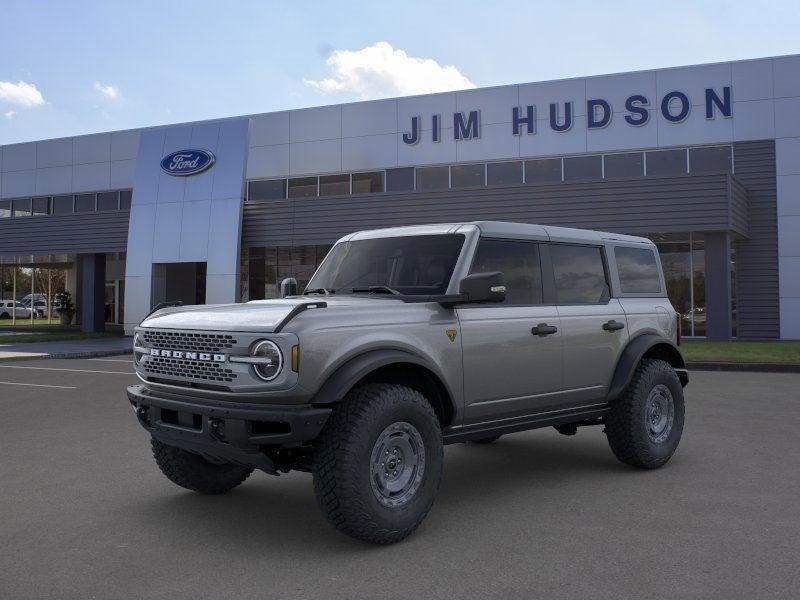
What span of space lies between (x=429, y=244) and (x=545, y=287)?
1.04 metres

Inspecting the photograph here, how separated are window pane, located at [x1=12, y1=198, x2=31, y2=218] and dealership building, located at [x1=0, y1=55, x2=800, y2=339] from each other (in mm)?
2183

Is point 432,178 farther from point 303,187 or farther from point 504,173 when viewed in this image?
point 303,187

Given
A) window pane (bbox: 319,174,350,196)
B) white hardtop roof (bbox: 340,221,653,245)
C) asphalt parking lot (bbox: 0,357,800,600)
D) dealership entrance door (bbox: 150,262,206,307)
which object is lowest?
asphalt parking lot (bbox: 0,357,800,600)

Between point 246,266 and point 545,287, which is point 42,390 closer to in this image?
point 545,287

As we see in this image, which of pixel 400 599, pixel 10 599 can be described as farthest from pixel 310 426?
pixel 10 599

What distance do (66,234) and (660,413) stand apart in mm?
28391

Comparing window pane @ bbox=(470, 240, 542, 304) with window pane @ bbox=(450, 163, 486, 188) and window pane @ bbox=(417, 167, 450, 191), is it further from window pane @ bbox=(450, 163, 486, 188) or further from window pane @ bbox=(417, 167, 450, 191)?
window pane @ bbox=(417, 167, 450, 191)

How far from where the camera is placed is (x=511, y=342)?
5.34 m

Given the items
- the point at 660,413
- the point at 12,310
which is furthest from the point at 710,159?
the point at 12,310

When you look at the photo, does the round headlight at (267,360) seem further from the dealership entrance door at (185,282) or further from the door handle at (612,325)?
the dealership entrance door at (185,282)

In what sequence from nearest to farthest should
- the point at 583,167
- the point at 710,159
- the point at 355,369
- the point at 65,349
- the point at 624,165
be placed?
the point at 355,369, the point at 65,349, the point at 710,159, the point at 624,165, the point at 583,167

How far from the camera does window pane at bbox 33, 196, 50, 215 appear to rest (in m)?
32.6

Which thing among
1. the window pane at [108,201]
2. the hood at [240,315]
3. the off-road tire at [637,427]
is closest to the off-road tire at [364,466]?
the hood at [240,315]

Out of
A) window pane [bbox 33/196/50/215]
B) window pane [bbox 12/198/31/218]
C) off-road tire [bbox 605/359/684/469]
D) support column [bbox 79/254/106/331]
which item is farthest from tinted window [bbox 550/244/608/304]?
window pane [bbox 12/198/31/218]
